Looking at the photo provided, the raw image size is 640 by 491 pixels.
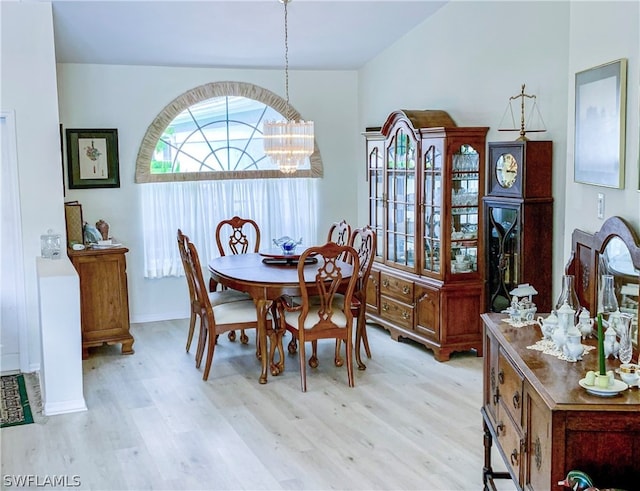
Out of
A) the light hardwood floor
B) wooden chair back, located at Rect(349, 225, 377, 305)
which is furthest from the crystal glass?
wooden chair back, located at Rect(349, 225, 377, 305)

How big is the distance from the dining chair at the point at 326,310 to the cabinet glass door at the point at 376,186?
1.41 meters

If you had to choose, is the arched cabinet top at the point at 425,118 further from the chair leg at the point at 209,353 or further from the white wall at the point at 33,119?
the white wall at the point at 33,119

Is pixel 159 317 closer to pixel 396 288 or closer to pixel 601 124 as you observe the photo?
pixel 396 288

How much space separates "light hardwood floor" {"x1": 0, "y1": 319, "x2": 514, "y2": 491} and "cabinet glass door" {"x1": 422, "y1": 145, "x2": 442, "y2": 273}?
0.78 meters

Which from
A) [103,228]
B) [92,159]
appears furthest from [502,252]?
[92,159]

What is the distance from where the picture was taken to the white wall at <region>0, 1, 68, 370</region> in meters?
5.09

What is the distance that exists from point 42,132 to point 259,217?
8.23 feet

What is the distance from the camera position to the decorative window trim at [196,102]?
21.8 feet

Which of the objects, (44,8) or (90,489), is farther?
(44,8)

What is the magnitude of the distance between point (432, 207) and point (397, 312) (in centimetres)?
101

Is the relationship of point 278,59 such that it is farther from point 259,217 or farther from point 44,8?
point 44,8

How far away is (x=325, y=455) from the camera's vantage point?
3.77 metres

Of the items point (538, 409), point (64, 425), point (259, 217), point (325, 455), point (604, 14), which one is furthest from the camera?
point (259, 217)

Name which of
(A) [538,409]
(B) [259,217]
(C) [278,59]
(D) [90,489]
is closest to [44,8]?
(C) [278,59]
